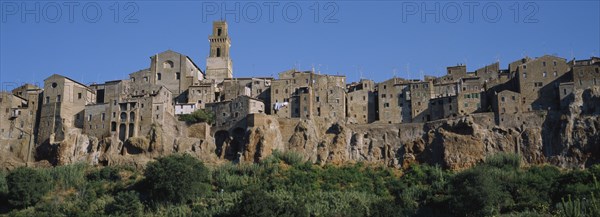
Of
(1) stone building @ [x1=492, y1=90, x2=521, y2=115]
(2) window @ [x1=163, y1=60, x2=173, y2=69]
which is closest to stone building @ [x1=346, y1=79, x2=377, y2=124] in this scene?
(1) stone building @ [x1=492, y1=90, x2=521, y2=115]

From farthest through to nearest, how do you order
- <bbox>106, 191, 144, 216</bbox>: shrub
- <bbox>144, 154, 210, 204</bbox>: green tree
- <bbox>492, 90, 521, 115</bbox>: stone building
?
<bbox>492, 90, 521, 115</bbox>: stone building < <bbox>144, 154, 210, 204</bbox>: green tree < <bbox>106, 191, 144, 216</bbox>: shrub

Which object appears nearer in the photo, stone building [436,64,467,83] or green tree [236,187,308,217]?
green tree [236,187,308,217]

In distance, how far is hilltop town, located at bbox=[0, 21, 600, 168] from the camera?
7719 cm

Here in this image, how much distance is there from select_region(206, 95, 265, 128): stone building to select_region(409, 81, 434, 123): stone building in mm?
15996

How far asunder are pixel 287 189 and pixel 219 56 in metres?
35.7

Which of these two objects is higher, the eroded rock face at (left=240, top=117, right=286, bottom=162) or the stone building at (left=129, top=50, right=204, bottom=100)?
the stone building at (left=129, top=50, right=204, bottom=100)

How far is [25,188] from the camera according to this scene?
7250 cm

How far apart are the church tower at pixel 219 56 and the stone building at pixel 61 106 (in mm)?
17769

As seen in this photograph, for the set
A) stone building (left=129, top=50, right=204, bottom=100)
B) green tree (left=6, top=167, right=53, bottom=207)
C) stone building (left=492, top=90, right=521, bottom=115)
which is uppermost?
stone building (left=129, top=50, right=204, bottom=100)

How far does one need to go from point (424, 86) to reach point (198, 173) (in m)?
26.8

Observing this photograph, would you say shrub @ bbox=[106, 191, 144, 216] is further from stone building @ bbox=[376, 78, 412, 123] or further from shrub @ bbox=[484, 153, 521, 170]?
shrub @ bbox=[484, 153, 521, 170]

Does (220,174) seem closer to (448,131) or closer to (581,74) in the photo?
(448,131)

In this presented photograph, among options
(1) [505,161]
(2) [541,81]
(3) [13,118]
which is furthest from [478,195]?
(3) [13,118]

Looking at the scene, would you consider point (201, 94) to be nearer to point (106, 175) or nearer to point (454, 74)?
point (106, 175)
